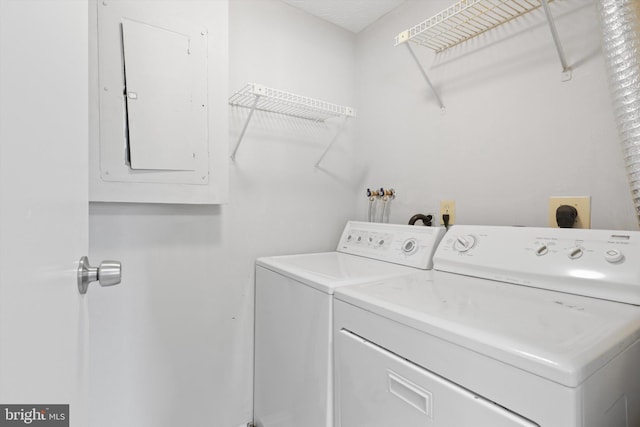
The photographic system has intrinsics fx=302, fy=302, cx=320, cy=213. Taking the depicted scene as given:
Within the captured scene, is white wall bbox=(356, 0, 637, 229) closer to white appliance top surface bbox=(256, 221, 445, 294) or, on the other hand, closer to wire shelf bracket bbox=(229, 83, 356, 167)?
white appliance top surface bbox=(256, 221, 445, 294)

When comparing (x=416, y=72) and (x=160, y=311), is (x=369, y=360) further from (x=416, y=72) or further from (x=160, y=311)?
(x=416, y=72)

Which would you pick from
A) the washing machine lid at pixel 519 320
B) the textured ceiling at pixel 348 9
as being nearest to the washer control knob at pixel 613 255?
the washing machine lid at pixel 519 320

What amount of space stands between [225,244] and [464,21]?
5.15 ft

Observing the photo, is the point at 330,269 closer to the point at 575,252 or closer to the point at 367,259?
the point at 367,259

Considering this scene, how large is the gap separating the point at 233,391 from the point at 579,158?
1.92 meters

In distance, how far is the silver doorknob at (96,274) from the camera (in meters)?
0.60

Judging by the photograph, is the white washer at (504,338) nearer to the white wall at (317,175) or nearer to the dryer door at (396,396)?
the dryer door at (396,396)

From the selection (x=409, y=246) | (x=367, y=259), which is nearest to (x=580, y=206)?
(x=409, y=246)

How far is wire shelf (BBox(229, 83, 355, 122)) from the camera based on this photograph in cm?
138

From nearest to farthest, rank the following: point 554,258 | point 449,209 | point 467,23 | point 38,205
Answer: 1. point 38,205
2. point 554,258
3. point 467,23
4. point 449,209

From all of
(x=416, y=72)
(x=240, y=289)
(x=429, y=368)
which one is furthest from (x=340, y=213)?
(x=429, y=368)

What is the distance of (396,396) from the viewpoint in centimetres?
79

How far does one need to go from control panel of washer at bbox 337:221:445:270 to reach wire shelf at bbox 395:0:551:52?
0.89 meters

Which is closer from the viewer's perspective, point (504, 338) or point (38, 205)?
point (38, 205)
